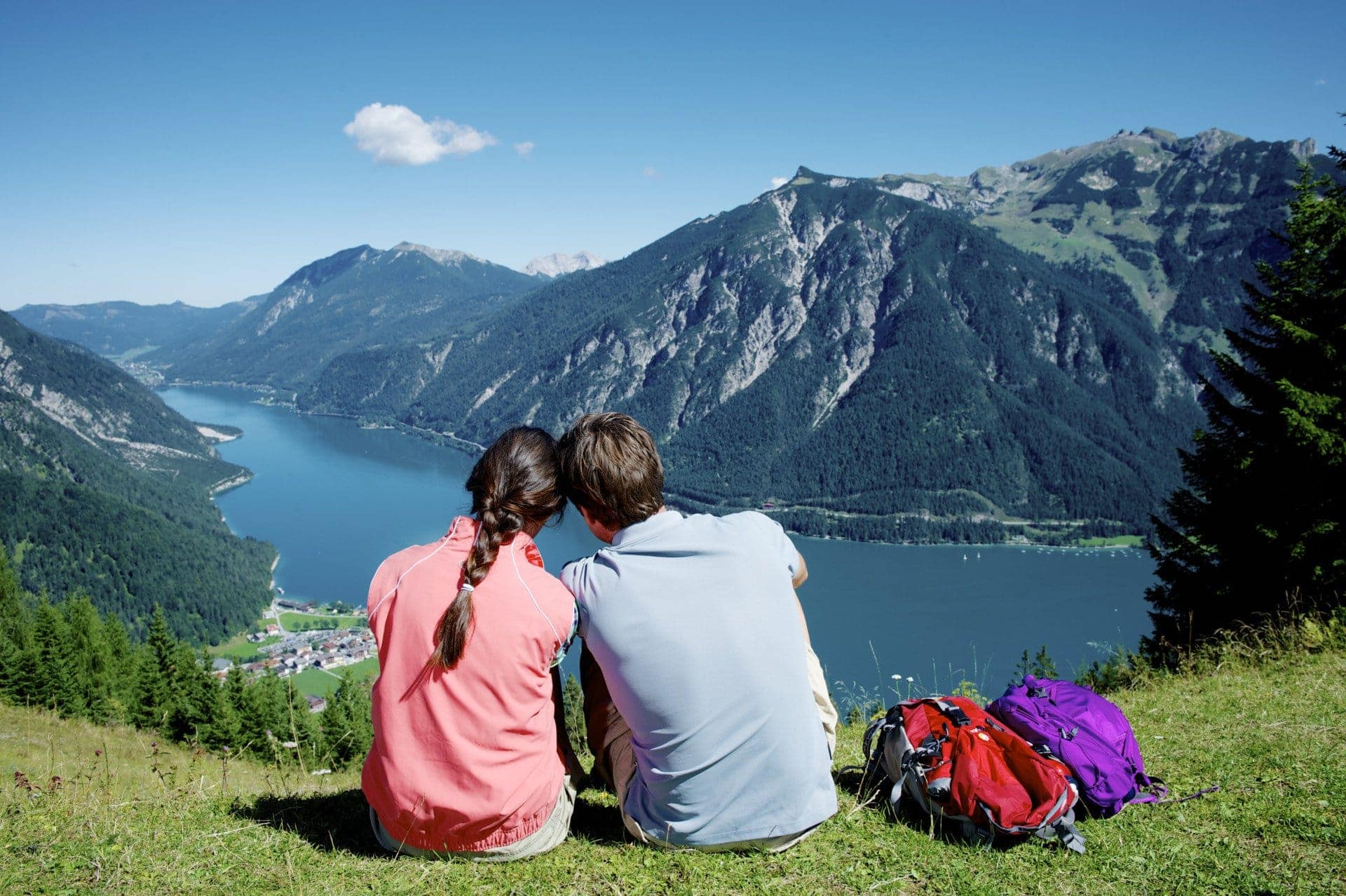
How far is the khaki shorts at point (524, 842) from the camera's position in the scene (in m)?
2.46

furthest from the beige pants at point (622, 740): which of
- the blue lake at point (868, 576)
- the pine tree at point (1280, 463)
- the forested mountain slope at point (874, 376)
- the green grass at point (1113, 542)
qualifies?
the green grass at point (1113, 542)

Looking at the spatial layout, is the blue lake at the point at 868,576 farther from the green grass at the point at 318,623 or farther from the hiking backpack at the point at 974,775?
the hiking backpack at the point at 974,775

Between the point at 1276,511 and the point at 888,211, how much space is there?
17166 centimetres

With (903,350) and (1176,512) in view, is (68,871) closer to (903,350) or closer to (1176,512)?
(1176,512)

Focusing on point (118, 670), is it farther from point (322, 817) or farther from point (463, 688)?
point (463, 688)

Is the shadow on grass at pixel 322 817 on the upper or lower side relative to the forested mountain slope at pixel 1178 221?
lower

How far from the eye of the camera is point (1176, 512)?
31.1 ft

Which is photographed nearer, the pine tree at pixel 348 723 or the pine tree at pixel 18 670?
the pine tree at pixel 18 670

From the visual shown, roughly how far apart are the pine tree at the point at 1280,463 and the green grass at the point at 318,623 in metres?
67.4

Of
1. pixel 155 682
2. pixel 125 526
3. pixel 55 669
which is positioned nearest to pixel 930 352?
pixel 125 526

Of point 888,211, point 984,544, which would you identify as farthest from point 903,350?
point 984,544

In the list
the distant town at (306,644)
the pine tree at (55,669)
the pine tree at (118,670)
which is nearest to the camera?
the pine tree at (55,669)

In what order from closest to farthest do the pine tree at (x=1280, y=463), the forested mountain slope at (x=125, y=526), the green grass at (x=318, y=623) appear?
the pine tree at (x=1280, y=463)
the green grass at (x=318, y=623)
the forested mountain slope at (x=125, y=526)

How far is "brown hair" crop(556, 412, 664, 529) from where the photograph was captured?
2.37 metres
